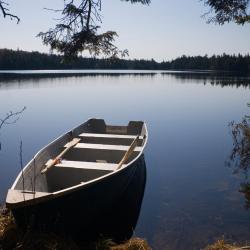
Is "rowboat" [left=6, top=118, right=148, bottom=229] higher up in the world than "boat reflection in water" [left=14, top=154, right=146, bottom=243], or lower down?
higher up

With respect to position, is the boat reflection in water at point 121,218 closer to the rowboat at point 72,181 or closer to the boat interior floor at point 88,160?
the rowboat at point 72,181

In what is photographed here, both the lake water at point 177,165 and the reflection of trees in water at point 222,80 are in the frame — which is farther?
the reflection of trees in water at point 222,80

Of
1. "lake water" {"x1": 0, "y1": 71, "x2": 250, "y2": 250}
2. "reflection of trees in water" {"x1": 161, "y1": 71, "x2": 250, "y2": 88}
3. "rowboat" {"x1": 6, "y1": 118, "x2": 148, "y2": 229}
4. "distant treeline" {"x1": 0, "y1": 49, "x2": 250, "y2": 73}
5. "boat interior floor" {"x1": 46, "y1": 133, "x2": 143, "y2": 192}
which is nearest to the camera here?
"rowboat" {"x1": 6, "y1": 118, "x2": 148, "y2": 229}

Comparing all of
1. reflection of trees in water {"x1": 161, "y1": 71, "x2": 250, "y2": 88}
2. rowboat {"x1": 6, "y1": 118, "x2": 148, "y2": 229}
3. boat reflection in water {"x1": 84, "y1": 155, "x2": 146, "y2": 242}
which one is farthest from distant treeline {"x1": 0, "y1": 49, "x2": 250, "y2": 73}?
boat reflection in water {"x1": 84, "y1": 155, "x2": 146, "y2": 242}

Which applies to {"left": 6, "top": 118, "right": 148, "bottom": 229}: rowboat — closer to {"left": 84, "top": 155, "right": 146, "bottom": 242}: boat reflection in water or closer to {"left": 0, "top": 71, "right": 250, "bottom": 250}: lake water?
{"left": 84, "top": 155, "right": 146, "bottom": 242}: boat reflection in water

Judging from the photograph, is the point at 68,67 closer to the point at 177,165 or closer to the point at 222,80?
the point at 222,80

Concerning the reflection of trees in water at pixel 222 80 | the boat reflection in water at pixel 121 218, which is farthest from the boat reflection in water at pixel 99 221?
the reflection of trees in water at pixel 222 80

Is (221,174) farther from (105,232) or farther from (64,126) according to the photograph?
(64,126)

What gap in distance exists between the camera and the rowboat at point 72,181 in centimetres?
590

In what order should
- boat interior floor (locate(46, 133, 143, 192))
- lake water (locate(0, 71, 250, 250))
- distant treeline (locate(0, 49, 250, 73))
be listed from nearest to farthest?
boat interior floor (locate(46, 133, 143, 192)) → lake water (locate(0, 71, 250, 250)) → distant treeline (locate(0, 49, 250, 73))

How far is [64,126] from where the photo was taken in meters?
22.6

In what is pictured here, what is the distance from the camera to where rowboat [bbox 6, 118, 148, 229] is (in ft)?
19.4

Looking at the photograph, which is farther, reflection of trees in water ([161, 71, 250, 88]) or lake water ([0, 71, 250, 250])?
reflection of trees in water ([161, 71, 250, 88])

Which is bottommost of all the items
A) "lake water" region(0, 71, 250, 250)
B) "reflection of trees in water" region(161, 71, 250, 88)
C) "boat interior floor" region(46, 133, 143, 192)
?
"lake water" region(0, 71, 250, 250)
